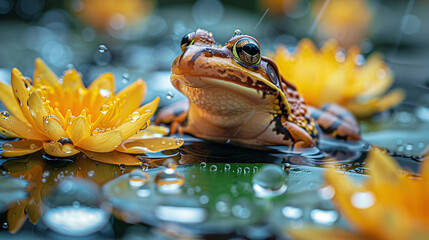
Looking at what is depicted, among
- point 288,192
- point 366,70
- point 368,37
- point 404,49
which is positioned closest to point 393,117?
point 366,70

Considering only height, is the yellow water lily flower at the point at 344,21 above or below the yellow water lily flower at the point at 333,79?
above

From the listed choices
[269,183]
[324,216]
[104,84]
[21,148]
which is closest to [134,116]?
[104,84]

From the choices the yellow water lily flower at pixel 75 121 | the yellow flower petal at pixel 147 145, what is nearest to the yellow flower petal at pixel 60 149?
the yellow water lily flower at pixel 75 121

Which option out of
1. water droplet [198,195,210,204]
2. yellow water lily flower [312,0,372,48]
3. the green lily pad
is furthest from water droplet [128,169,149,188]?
yellow water lily flower [312,0,372,48]

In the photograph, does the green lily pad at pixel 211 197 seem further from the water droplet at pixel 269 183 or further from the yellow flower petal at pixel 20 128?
the yellow flower petal at pixel 20 128

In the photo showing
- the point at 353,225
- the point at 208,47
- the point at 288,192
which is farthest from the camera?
the point at 208,47

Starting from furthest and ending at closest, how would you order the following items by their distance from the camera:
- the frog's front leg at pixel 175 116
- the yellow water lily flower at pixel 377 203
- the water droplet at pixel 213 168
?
the frog's front leg at pixel 175 116 < the water droplet at pixel 213 168 < the yellow water lily flower at pixel 377 203

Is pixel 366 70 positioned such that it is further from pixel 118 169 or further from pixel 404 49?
pixel 404 49

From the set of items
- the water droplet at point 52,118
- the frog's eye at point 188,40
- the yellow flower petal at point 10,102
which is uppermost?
the frog's eye at point 188,40
